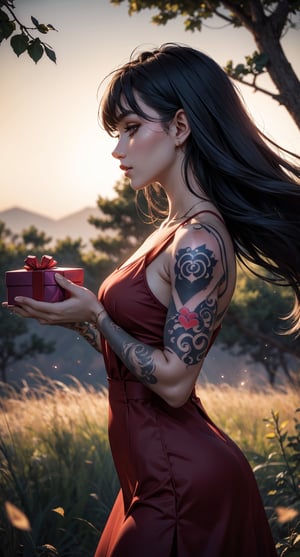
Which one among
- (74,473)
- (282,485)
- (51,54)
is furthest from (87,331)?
(74,473)

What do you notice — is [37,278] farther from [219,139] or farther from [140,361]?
[219,139]

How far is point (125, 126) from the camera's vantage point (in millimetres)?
2541

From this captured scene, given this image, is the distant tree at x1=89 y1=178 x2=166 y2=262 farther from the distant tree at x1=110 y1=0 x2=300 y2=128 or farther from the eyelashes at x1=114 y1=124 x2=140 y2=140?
the eyelashes at x1=114 y1=124 x2=140 y2=140

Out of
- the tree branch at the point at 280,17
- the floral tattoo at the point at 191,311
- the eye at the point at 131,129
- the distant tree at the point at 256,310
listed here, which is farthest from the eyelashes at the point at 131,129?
the distant tree at the point at 256,310

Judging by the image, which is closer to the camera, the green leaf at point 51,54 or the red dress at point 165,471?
the red dress at point 165,471

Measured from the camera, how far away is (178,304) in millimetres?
2260

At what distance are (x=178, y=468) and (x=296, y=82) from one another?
11.7ft

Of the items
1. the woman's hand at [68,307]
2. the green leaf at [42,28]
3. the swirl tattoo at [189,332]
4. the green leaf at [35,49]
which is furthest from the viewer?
the green leaf at [42,28]

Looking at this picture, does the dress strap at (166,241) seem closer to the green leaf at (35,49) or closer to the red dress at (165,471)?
the red dress at (165,471)

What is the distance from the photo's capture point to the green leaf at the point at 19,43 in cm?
311

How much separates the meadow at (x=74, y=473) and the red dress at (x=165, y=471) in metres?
1.18

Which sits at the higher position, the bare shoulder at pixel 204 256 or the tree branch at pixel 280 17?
the tree branch at pixel 280 17

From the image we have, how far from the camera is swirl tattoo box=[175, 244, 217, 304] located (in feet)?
7.38

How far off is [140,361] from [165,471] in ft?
1.27
